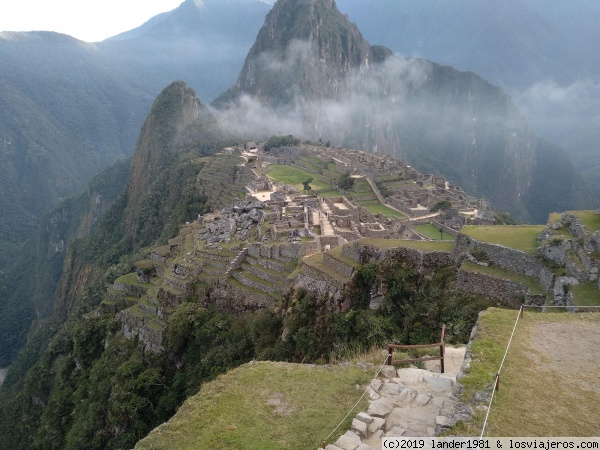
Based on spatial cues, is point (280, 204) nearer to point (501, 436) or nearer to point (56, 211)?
point (501, 436)

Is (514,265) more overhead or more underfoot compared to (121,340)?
more overhead

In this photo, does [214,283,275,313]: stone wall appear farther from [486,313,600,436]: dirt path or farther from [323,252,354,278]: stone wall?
[486,313,600,436]: dirt path

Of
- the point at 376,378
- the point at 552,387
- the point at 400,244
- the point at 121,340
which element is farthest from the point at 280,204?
the point at 552,387

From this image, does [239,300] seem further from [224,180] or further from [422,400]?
[224,180]

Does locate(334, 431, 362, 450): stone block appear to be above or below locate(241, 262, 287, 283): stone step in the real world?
above

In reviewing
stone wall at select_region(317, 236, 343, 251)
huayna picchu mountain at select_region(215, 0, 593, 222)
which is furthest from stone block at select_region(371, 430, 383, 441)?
huayna picchu mountain at select_region(215, 0, 593, 222)
